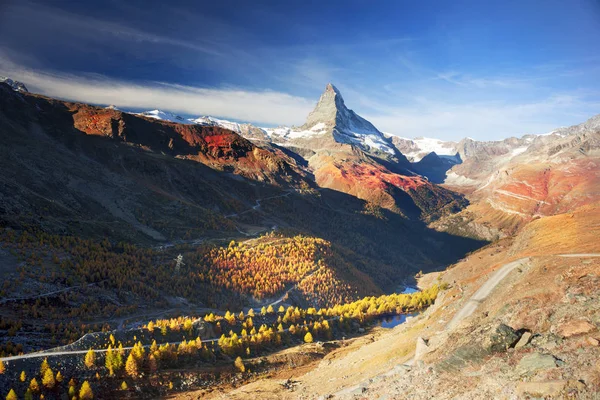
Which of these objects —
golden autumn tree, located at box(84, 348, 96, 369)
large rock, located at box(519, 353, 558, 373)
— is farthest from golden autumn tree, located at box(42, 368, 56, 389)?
large rock, located at box(519, 353, 558, 373)

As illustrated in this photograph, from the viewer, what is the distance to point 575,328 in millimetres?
33094

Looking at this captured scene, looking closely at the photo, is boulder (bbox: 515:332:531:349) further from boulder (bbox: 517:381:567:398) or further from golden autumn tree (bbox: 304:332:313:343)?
golden autumn tree (bbox: 304:332:313:343)

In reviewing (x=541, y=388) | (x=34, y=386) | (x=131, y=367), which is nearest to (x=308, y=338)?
(x=131, y=367)

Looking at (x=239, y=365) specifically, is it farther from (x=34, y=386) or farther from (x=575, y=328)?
(x=575, y=328)

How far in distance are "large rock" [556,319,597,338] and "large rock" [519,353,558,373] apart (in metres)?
5.19

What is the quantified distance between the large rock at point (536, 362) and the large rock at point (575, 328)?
17.0 ft

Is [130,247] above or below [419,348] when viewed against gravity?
below

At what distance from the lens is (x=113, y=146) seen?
7781 inches

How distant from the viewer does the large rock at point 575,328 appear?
106 ft

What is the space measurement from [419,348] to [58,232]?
100099mm

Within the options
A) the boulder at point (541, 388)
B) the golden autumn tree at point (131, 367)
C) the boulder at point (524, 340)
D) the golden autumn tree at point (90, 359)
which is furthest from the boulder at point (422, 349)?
the golden autumn tree at point (90, 359)

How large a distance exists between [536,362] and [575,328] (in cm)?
750

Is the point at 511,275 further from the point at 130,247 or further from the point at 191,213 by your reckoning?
the point at 191,213

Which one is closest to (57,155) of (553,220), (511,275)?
(511,275)
